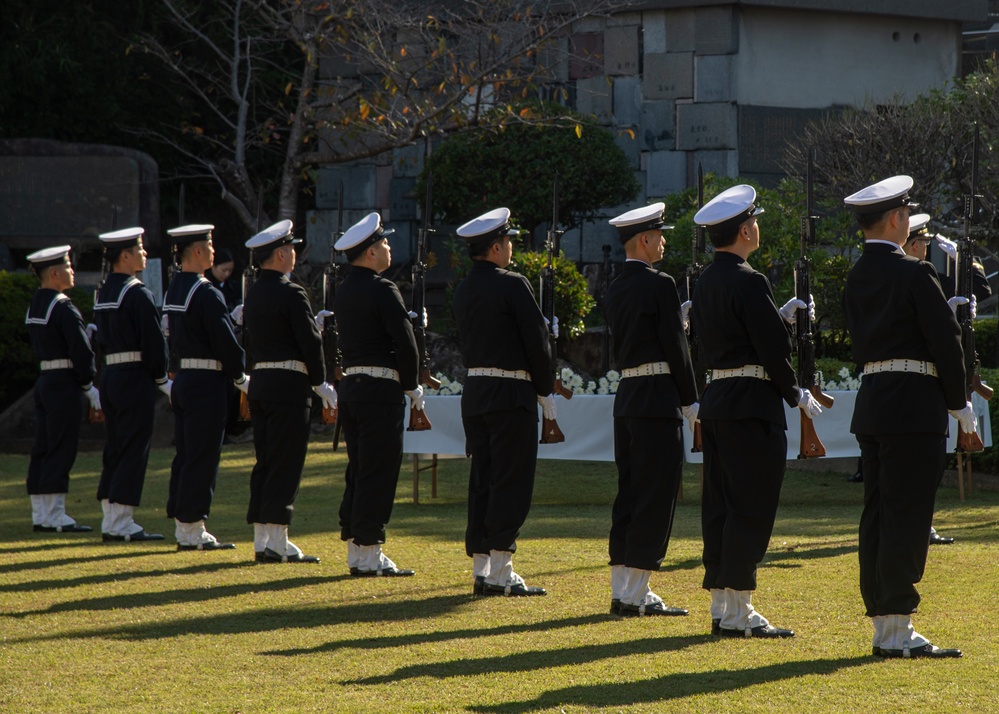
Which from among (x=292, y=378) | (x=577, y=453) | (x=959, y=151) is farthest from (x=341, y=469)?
(x=959, y=151)

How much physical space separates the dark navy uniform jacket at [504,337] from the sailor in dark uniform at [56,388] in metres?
3.79

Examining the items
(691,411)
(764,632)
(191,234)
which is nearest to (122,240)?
(191,234)

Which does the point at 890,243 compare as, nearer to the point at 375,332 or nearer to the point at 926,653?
the point at 926,653

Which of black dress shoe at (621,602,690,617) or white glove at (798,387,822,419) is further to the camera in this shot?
black dress shoe at (621,602,690,617)

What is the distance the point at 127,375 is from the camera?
31.1 feet

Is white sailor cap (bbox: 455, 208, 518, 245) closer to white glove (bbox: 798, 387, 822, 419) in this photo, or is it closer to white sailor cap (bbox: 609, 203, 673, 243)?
white sailor cap (bbox: 609, 203, 673, 243)

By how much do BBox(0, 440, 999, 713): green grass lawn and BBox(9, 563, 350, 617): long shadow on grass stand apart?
21 millimetres

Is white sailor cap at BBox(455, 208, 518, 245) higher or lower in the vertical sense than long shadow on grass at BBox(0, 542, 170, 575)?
higher

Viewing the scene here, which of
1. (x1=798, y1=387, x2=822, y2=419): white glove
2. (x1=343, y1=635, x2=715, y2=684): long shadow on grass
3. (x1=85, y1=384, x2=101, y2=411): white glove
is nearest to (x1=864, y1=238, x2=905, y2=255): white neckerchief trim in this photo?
(x1=798, y1=387, x2=822, y2=419): white glove

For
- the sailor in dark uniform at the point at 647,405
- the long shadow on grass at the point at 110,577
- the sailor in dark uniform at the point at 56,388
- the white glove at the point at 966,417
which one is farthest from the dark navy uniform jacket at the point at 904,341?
the sailor in dark uniform at the point at 56,388

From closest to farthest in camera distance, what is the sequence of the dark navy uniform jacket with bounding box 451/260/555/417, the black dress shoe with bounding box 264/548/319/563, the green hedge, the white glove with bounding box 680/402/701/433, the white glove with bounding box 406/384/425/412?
1. the white glove with bounding box 680/402/701/433
2. the dark navy uniform jacket with bounding box 451/260/555/417
3. the white glove with bounding box 406/384/425/412
4. the black dress shoe with bounding box 264/548/319/563
5. the green hedge

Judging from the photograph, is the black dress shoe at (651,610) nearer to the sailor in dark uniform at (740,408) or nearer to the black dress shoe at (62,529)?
the sailor in dark uniform at (740,408)

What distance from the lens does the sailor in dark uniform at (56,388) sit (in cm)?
996

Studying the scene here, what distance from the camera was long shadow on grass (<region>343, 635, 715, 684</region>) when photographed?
5.59 m
